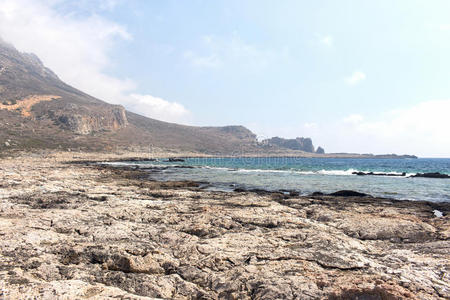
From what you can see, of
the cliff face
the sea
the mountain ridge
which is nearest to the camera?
the sea

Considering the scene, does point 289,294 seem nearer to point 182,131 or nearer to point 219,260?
point 219,260

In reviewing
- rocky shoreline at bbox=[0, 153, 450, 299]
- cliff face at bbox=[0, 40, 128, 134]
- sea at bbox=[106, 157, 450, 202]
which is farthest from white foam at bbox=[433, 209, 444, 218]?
cliff face at bbox=[0, 40, 128, 134]

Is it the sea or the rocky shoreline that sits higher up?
the rocky shoreline

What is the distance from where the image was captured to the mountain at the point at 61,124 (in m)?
74.7

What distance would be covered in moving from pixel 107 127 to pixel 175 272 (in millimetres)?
125219

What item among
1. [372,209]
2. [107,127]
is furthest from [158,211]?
[107,127]

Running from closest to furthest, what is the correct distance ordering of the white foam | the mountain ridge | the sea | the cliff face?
the white foam
the sea
the mountain ridge
the cliff face

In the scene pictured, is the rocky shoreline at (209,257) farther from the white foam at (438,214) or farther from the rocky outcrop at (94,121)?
Answer: the rocky outcrop at (94,121)

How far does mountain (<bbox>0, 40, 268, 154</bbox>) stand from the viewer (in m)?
74.7

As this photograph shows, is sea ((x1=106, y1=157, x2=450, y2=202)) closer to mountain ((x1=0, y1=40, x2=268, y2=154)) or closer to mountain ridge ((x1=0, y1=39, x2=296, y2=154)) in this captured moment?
mountain ridge ((x1=0, y1=39, x2=296, y2=154))

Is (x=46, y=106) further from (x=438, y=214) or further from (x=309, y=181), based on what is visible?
(x=438, y=214)

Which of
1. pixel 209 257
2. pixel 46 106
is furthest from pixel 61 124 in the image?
pixel 209 257

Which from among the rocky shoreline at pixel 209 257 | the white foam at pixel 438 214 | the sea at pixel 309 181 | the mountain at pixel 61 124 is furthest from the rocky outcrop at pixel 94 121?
the white foam at pixel 438 214

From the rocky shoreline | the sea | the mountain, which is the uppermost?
the mountain
